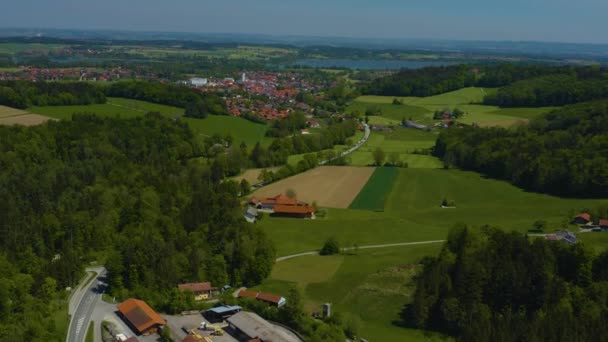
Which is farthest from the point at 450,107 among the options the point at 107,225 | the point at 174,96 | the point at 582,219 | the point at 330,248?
the point at 107,225

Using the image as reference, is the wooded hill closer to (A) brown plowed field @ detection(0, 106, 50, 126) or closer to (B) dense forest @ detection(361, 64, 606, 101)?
(B) dense forest @ detection(361, 64, 606, 101)

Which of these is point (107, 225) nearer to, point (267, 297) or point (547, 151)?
point (267, 297)

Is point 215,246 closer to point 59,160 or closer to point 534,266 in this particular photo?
point 534,266

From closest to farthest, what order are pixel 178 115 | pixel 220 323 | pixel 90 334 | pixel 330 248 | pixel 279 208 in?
pixel 90 334, pixel 220 323, pixel 330 248, pixel 279 208, pixel 178 115

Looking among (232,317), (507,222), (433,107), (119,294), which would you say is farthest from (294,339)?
(433,107)

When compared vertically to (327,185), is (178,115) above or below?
above

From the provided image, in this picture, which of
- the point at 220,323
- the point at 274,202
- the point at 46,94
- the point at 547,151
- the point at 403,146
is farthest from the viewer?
the point at 46,94

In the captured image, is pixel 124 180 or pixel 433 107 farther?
pixel 433 107
